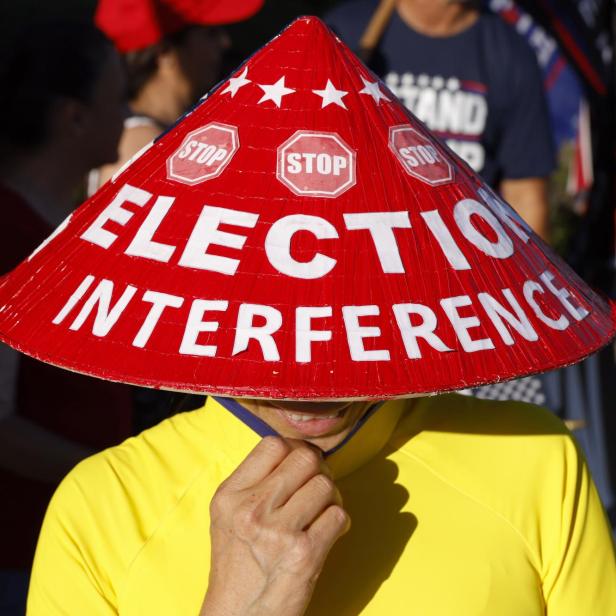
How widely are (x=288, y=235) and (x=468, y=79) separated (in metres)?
2.88

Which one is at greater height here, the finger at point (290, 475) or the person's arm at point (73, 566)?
the finger at point (290, 475)

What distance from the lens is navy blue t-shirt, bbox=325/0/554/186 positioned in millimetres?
4098

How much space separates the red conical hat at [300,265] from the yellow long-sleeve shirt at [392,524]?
1.00 ft

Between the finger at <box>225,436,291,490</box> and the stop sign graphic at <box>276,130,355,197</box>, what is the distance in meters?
0.35

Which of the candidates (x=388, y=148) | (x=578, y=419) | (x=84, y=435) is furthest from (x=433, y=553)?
(x=578, y=419)

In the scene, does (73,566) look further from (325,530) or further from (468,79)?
(468,79)

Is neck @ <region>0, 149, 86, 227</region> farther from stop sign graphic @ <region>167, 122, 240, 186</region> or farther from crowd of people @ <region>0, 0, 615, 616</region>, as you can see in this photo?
stop sign graphic @ <region>167, 122, 240, 186</region>

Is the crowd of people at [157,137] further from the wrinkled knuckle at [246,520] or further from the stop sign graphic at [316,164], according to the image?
the stop sign graphic at [316,164]

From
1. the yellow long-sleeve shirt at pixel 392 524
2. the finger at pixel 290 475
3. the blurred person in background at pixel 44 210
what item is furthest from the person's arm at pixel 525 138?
the finger at pixel 290 475

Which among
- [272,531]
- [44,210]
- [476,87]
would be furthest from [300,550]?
[476,87]

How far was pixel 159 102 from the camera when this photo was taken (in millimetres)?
3842

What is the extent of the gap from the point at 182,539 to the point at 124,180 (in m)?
0.52

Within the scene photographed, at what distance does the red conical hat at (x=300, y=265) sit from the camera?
1319mm

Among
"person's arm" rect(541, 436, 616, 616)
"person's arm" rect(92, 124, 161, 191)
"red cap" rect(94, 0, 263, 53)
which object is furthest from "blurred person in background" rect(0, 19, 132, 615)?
"person's arm" rect(541, 436, 616, 616)
